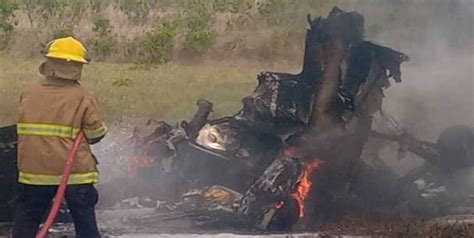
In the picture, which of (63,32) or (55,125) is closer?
(55,125)

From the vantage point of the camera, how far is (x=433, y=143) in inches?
381

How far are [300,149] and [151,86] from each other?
7.51 meters

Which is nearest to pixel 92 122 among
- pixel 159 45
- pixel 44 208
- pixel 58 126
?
pixel 58 126

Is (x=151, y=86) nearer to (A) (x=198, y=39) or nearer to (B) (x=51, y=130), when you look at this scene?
(A) (x=198, y=39)

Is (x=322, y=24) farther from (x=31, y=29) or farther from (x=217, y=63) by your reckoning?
(x=31, y=29)

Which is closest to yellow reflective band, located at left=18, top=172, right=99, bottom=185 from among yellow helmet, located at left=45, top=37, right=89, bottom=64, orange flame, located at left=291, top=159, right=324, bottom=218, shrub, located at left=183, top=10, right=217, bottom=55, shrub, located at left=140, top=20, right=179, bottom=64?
yellow helmet, located at left=45, top=37, right=89, bottom=64

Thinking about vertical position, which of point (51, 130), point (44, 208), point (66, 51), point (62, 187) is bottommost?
point (44, 208)

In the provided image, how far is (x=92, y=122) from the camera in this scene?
622 centimetres

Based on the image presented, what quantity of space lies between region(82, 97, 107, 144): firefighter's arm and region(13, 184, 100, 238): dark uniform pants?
1.11ft

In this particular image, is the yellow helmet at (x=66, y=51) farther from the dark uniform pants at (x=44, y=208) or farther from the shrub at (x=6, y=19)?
the shrub at (x=6, y=19)

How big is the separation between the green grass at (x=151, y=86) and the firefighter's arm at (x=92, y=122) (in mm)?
6996

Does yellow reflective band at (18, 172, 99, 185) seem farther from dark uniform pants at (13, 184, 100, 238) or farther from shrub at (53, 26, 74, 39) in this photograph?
shrub at (53, 26, 74, 39)

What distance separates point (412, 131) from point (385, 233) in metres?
2.97

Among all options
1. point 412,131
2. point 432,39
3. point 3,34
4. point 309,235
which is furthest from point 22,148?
point 3,34
